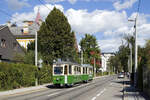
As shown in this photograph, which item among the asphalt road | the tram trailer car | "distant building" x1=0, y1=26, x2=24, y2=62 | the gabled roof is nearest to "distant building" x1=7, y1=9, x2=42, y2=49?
the gabled roof

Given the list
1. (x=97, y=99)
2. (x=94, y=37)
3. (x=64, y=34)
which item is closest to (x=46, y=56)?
(x=64, y=34)

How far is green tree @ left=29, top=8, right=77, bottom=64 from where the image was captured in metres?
44.4

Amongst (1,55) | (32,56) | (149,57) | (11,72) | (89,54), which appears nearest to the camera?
(149,57)

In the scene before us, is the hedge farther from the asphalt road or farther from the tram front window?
the tram front window

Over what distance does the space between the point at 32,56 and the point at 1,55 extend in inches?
263

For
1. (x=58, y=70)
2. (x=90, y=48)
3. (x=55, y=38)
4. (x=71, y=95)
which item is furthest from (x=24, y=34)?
(x=71, y=95)

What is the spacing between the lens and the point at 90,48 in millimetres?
76125

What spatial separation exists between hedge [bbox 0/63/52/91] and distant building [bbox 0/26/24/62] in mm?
13236

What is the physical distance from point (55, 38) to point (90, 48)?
32.8 m

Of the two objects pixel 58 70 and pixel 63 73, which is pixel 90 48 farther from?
pixel 63 73

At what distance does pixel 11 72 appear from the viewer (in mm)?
22891

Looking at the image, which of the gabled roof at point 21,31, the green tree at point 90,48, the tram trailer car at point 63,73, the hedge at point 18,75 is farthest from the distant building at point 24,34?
the tram trailer car at point 63,73

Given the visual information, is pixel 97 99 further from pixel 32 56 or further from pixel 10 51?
pixel 10 51

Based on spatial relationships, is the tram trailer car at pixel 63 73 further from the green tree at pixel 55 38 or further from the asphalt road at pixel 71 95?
the green tree at pixel 55 38
